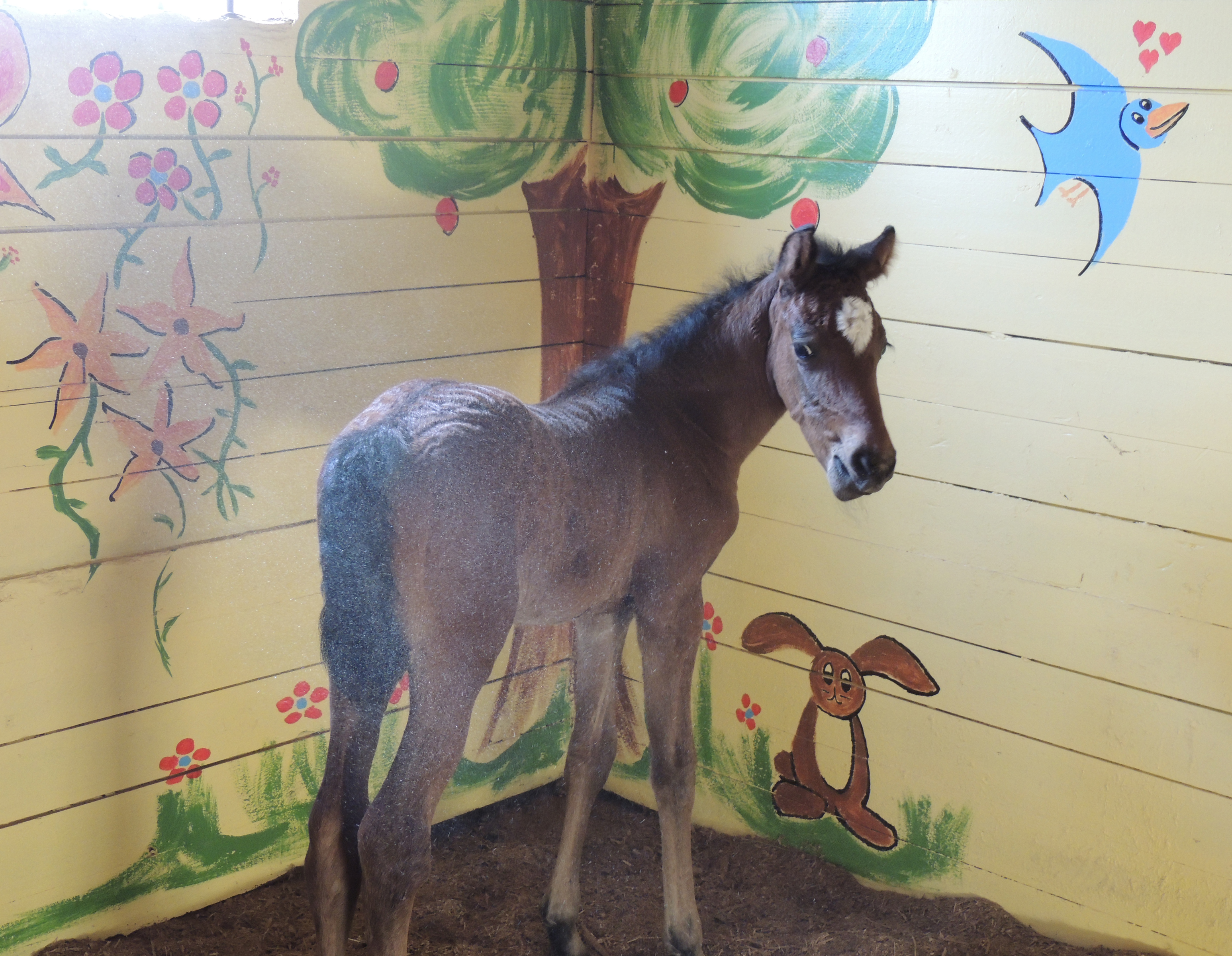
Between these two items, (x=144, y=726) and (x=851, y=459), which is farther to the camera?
(x=144, y=726)

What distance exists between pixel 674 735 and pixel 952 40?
4.01 ft

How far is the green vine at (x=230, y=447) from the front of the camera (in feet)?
5.74

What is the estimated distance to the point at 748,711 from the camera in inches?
92.0

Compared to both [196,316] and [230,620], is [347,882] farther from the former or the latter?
[196,316]

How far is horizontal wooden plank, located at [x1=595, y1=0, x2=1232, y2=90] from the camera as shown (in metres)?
1.64

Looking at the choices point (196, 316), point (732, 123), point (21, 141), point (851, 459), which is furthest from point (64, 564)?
point (732, 123)

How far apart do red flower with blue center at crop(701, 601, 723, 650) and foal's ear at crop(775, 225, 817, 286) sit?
1.02 metres

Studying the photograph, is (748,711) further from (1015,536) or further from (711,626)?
(1015,536)

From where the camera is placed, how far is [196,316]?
1698 millimetres

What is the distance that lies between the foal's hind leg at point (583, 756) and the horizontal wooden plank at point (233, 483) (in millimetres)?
528

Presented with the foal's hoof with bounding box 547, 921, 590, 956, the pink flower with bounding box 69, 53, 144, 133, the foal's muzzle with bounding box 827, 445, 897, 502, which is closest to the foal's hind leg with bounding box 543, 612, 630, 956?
the foal's hoof with bounding box 547, 921, 590, 956

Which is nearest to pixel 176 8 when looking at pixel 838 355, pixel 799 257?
pixel 799 257

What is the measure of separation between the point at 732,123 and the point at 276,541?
1139 millimetres

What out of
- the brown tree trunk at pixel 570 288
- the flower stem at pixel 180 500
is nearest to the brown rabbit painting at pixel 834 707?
the brown tree trunk at pixel 570 288
